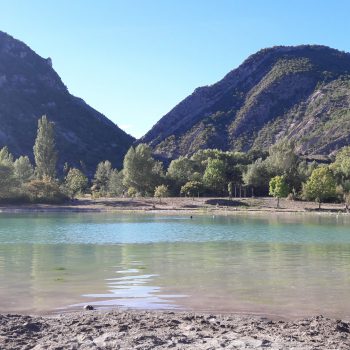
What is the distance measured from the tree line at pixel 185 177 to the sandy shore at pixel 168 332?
76687 mm

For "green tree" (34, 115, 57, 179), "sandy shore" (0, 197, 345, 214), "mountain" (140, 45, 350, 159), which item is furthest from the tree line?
"mountain" (140, 45, 350, 159)

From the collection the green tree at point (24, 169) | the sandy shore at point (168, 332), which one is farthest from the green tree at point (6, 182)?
the sandy shore at point (168, 332)

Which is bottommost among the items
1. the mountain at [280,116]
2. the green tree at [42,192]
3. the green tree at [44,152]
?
the green tree at [42,192]

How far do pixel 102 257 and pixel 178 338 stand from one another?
51.4 ft

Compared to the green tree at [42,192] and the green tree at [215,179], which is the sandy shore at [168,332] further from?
the green tree at [215,179]

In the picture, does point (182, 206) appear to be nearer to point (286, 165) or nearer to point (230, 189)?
point (230, 189)

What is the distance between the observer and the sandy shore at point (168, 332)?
32.1 ft

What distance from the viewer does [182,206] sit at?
89.3 m

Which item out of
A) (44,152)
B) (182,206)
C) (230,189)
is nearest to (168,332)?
(182,206)

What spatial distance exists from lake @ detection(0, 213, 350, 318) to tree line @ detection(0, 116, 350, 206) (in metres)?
59.5

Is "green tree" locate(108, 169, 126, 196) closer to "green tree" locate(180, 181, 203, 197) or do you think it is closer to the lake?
"green tree" locate(180, 181, 203, 197)

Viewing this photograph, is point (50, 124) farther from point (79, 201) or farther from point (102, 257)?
point (102, 257)

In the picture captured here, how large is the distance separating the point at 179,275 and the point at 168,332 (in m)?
8.85

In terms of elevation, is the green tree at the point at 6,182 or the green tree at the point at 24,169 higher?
the green tree at the point at 24,169
